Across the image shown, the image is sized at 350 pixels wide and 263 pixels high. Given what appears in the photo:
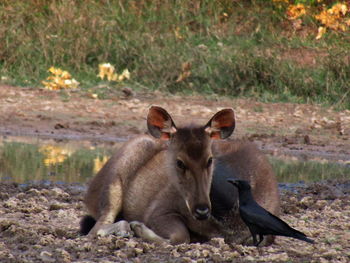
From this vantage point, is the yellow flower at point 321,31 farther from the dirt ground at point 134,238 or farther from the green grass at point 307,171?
the green grass at point 307,171

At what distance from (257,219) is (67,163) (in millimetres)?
5260

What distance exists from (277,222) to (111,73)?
10.9 meters

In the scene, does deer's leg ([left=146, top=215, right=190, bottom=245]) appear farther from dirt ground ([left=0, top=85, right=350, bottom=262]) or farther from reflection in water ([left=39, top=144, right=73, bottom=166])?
reflection in water ([left=39, top=144, right=73, bottom=166])

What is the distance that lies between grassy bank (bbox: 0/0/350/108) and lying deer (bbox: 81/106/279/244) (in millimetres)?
8776

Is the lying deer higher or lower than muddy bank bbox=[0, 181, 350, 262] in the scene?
higher

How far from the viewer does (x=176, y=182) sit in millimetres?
6082

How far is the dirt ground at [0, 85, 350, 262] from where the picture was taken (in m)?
5.66

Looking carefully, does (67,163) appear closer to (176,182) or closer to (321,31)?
(176,182)

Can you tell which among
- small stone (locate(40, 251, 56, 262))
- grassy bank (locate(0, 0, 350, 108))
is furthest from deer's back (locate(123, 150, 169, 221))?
grassy bank (locate(0, 0, 350, 108))

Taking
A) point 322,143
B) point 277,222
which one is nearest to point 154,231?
point 277,222

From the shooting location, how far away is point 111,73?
53.1 feet

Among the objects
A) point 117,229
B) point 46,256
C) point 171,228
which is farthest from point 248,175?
point 46,256

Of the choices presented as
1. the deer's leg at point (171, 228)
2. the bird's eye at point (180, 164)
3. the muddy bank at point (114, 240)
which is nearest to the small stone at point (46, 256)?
the muddy bank at point (114, 240)

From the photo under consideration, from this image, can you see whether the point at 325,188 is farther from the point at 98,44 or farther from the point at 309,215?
the point at 98,44
